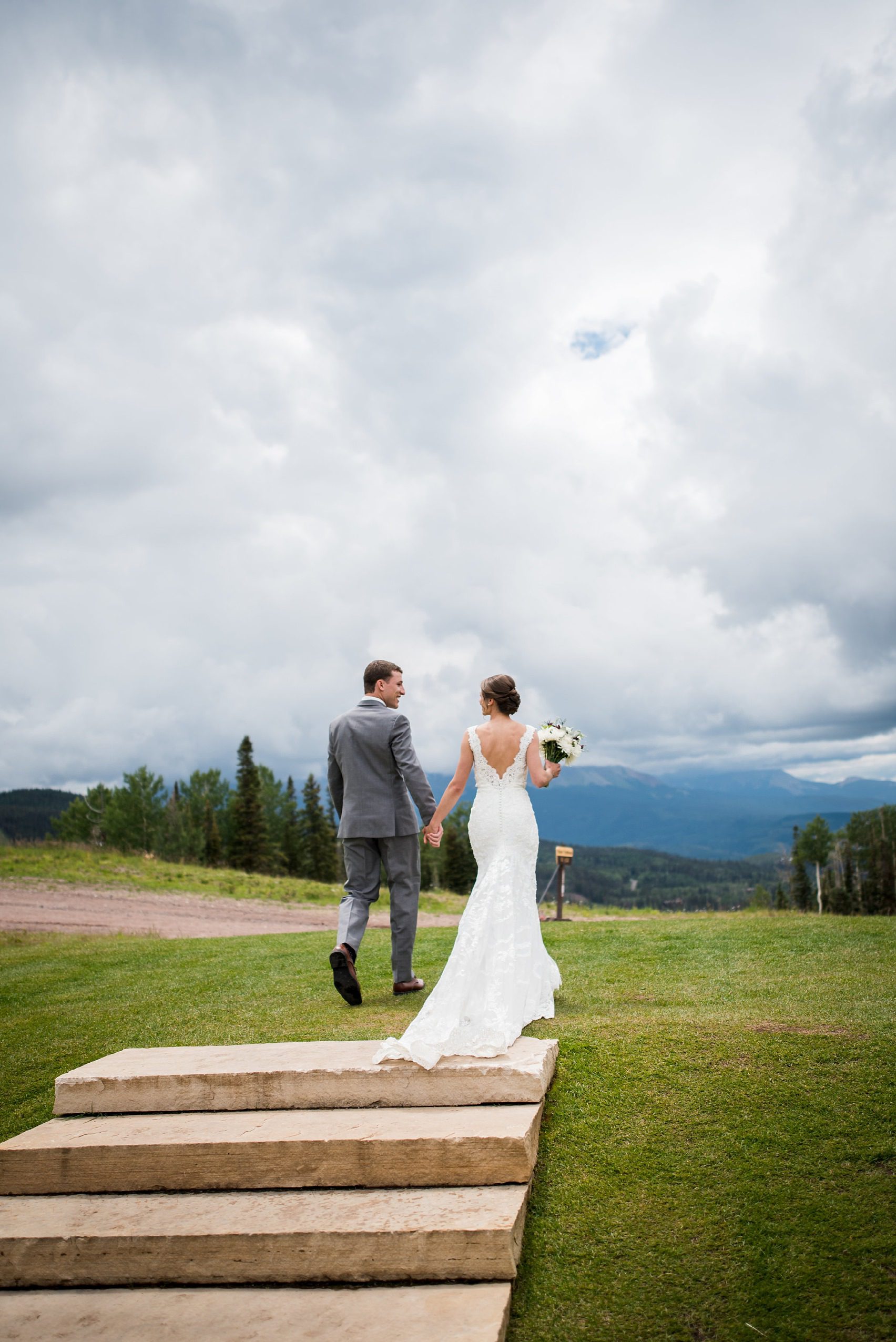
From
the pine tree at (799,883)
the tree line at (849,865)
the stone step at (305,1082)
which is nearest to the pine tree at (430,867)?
the tree line at (849,865)

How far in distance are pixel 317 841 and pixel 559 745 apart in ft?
216

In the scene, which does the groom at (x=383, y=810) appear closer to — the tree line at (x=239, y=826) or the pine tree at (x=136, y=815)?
the tree line at (x=239, y=826)

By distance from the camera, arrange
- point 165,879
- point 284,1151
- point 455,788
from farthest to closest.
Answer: point 165,879, point 455,788, point 284,1151

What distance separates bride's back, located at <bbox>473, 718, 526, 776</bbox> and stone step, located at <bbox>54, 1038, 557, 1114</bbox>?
2.36 meters

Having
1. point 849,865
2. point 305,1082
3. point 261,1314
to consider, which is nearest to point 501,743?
point 305,1082

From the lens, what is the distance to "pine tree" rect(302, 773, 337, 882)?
70.1m

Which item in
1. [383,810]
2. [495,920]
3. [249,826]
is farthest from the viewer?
[249,826]

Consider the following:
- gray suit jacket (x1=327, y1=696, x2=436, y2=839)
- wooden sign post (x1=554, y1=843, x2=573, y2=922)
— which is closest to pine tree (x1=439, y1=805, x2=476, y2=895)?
wooden sign post (x1=554, y1=843, x2=573, y2=922)

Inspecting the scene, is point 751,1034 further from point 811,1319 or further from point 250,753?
point 250,753

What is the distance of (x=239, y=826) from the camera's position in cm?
6606

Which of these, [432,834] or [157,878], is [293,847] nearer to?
[157,878]

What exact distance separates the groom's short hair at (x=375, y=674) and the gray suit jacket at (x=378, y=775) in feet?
0.52

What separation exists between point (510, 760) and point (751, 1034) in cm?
273

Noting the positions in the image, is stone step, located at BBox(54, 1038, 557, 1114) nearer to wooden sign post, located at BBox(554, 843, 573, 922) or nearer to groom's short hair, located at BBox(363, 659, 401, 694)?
groom's short hair, located at BBox(363, 659, 401, 694)
